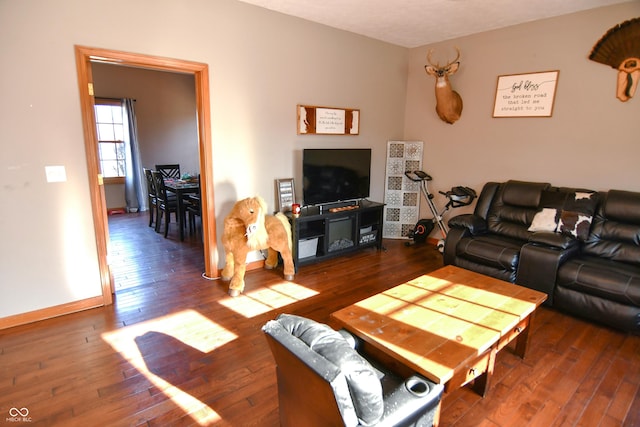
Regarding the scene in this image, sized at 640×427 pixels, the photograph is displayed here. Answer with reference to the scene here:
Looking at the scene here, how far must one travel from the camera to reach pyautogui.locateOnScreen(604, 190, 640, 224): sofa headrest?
10.2 ft

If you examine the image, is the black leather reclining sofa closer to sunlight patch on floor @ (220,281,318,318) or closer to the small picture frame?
sunlight patch on floor @ (220,281,318,318)

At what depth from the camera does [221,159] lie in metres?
3.58

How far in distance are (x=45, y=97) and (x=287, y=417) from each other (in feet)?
9.35

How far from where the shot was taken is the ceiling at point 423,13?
3416 millimetres

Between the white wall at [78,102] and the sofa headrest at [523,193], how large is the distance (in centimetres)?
234

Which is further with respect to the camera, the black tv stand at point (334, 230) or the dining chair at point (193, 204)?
the dining chair at point (193, 204)

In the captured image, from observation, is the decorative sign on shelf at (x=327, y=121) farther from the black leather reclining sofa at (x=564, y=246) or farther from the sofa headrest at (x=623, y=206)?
the sofa headrest at (x=623, y=206)

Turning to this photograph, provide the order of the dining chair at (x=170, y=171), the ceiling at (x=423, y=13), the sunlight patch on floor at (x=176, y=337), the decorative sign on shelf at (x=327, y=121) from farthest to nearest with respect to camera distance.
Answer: the dining chair at (x=170, y=171)
the decorative sign on shelf at (x=327, y=121)
the ceiling at (x=423, y=13)
the sunlight patch on floor at (x=176, y=337)

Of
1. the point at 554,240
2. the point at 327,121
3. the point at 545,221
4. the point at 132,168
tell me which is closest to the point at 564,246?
the point at 554,240

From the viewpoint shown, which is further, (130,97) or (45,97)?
(130,97)

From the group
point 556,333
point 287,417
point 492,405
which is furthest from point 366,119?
point 287,417

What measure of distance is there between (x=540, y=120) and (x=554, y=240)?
61.6 inches

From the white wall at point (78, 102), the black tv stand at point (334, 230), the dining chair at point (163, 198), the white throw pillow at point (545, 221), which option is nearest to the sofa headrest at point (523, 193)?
the white throw pillow at point (545, 221)

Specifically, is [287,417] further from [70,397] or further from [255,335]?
[70,397]
